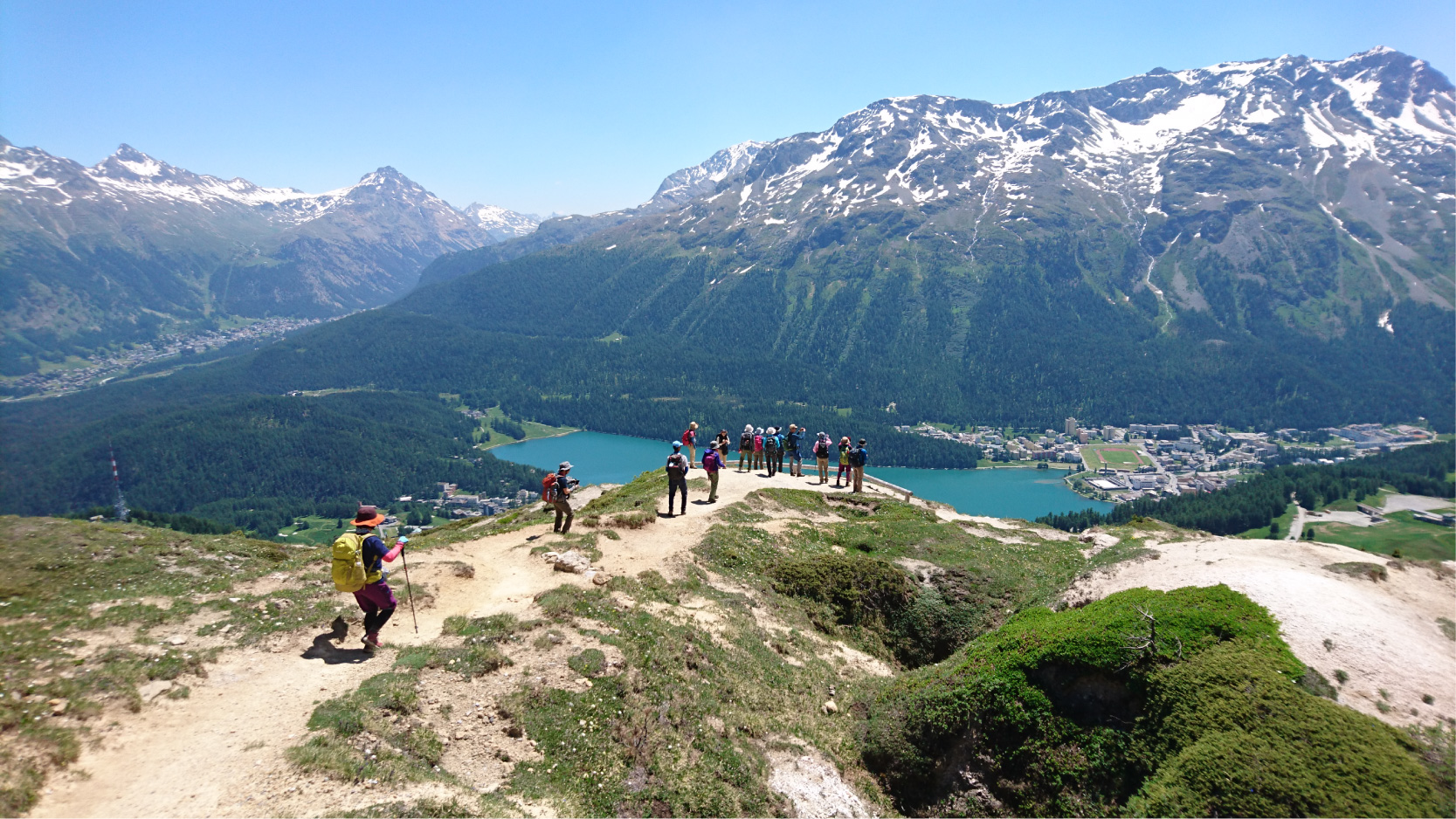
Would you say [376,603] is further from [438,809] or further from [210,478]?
[210,478]

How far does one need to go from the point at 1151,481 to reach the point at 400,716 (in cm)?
20460

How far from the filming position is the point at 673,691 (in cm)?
1775

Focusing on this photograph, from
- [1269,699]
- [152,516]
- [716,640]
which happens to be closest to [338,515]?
[152,516]

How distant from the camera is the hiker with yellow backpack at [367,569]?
667 inches

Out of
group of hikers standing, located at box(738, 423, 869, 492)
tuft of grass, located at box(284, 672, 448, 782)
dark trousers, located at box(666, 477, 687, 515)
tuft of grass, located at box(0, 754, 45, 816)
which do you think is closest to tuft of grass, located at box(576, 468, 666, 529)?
Answer: dark trousers, located at box(666, 477, 687, 515)

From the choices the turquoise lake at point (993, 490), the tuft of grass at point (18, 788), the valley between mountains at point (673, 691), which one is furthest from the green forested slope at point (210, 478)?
the tuft of grass at point (18, 788)

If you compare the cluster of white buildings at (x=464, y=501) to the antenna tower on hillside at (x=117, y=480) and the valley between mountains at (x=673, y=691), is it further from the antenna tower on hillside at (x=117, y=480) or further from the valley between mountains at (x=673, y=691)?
the valley between mountains at (x=673, y=691)

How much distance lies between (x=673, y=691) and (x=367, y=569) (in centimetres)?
916

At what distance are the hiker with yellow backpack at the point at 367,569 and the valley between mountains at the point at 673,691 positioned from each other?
816 mm

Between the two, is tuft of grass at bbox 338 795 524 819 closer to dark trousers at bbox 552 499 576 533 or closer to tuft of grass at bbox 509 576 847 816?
tuft of grass at bbox 509 576 847 816

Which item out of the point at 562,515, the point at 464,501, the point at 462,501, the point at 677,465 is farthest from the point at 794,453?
A: the point at 462,501

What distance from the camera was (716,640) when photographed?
21594 millimetres

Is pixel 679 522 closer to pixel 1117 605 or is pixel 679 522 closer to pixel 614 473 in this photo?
pixel 1117 605

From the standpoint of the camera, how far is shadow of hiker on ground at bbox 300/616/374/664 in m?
16.9
